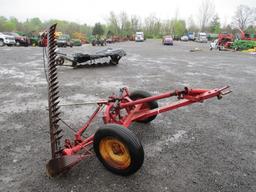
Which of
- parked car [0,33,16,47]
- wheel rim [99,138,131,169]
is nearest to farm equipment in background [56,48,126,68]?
wheel rim [99,138,131,169]

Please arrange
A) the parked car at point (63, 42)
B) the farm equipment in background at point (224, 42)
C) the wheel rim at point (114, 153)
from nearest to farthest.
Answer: the wheel rim at point (114, 153)
the farm equipment in background at point (224, 42)
the parked car at point (63, 42)

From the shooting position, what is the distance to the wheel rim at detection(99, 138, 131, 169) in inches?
117

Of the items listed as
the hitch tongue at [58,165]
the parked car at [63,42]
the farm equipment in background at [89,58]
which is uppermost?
the parked car at [63,42]

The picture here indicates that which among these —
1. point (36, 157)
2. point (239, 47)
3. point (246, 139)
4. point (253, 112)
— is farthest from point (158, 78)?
point (239, 47)

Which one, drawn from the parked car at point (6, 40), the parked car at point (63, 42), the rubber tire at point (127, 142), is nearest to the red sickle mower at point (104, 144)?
the rubber tire at point (127, 142)

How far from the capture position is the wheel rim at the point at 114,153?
9.73ft

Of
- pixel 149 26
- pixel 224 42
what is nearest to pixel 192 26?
pixel 149 26

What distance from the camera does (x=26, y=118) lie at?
15.6 ft

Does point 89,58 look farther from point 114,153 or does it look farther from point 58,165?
point 58,165

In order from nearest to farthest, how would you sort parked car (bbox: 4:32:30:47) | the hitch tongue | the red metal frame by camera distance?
the hitch tongue < the red metal frame < parked car (bbox: 4:32:30:47)

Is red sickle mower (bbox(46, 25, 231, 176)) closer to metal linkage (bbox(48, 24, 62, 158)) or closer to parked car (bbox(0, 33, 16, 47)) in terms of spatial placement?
metal linkage (bbox(48, 24, 62, 158))

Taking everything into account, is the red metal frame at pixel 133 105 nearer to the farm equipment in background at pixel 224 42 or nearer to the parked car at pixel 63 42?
the farm equipment in background at pixel 224 42

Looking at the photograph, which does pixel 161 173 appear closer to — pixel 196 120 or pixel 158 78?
pixel 196 120

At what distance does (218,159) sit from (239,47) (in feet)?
78.5
